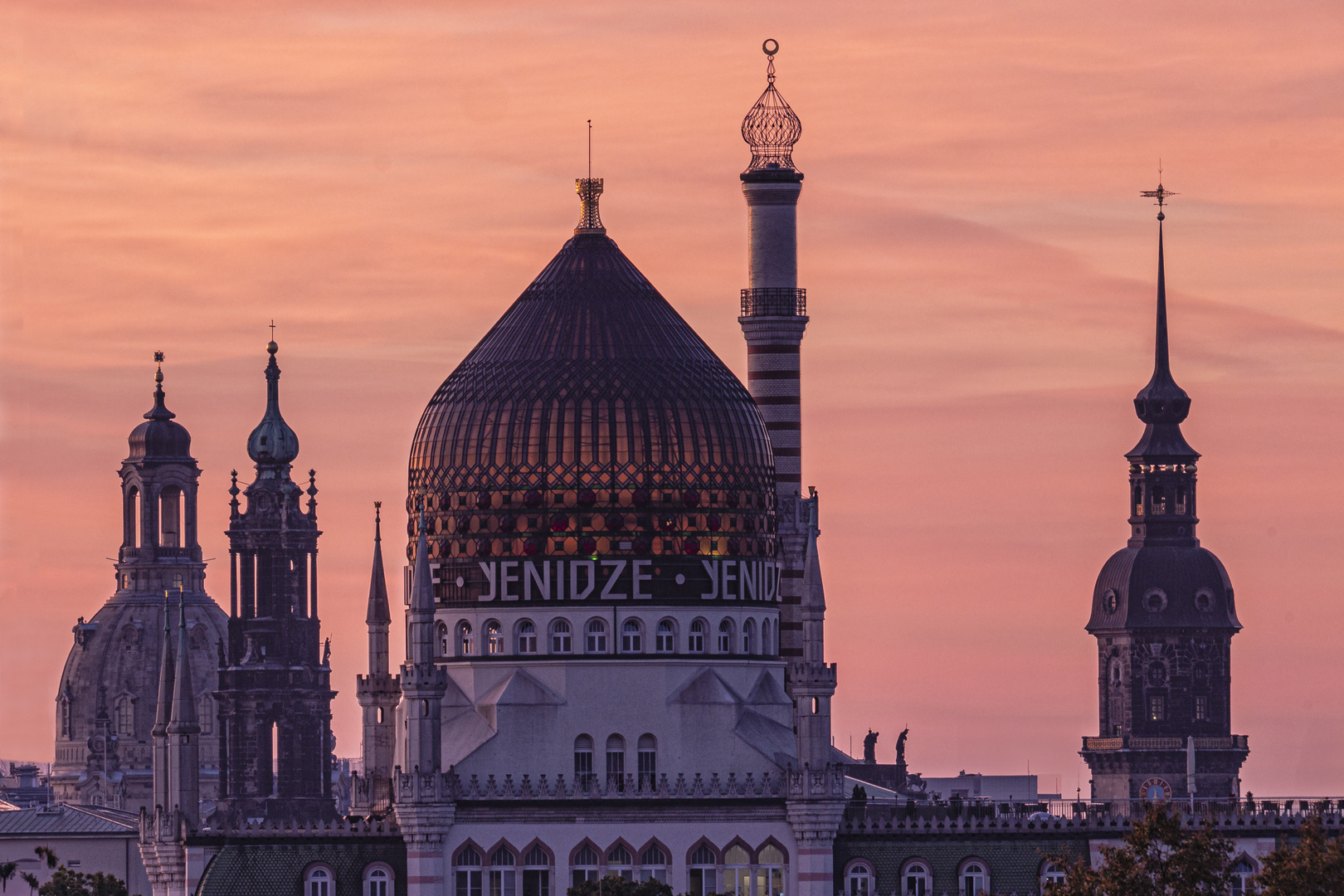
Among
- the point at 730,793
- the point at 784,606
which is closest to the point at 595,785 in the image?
the point at 730,793

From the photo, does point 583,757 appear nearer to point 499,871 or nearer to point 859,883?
point 499,871

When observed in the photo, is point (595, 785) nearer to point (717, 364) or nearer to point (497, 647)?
point (497, 647)

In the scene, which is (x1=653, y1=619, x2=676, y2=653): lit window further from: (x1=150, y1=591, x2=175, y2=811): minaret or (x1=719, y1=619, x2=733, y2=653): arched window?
(x1=150, y1=591, x2=175, y2=811): minaret

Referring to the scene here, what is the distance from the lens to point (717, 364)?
167m

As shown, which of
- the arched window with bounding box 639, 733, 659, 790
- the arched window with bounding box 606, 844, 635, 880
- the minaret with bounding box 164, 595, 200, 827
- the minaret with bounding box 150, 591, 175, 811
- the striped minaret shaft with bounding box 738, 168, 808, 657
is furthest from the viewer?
the striped minaret shaft with bounding box 738, 168, 808, 657

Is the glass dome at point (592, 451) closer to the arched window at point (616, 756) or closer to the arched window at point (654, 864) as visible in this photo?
the arched window at point (616, 756)

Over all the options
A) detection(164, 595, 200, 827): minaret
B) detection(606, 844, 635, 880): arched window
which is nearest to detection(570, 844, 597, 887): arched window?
detection(606, 844, 635, 880): arched window

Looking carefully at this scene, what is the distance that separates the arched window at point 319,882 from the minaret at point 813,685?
18006 millimetres

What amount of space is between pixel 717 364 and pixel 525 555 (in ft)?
38.8

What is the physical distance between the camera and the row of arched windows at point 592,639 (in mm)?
161250

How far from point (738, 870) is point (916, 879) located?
6825mm

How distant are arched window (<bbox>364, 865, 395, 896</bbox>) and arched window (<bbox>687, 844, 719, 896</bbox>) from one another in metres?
11.2

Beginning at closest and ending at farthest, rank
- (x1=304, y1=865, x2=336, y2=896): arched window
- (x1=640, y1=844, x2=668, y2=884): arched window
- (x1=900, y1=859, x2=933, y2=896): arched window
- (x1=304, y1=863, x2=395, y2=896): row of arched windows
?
Answer: (x1=304, y1=865, x2=336, y2=896): arched window
(x1=304, y1=863, x2=395, y2=896): row of arched windows
(x1=640, y1=844, x2=668, y2=884): arched window
(x1=900, y1=859, x2=933, y2=896): arched window

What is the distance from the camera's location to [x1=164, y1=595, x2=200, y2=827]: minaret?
159625 millimetres
